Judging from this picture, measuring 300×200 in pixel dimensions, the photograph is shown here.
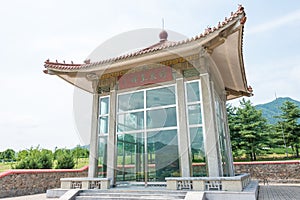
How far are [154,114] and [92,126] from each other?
2030 millimetres

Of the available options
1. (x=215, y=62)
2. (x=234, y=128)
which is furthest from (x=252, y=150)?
(x=215, y=62)

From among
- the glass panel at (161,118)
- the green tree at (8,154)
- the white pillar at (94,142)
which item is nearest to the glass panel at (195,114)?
the glass panel at (161,118)

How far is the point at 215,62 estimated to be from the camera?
6.41 m

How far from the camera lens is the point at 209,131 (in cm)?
497

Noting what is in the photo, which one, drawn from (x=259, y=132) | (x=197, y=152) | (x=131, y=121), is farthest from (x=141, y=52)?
(x=259, y=132)

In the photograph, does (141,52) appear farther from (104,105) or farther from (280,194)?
(280,194)

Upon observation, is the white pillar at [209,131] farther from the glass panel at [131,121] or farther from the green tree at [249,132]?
the green tree at [249,132]

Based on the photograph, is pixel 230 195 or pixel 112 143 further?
pixel 112 143

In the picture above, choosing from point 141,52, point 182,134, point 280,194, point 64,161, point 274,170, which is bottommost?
point 280,194

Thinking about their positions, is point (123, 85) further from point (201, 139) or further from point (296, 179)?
point (296, 179)

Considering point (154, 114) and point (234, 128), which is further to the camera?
point (234, 128)

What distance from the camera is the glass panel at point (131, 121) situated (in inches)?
232

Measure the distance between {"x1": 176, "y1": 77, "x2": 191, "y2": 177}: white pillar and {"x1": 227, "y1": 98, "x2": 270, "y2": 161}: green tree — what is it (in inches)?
419

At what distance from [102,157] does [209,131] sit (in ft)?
10.4
